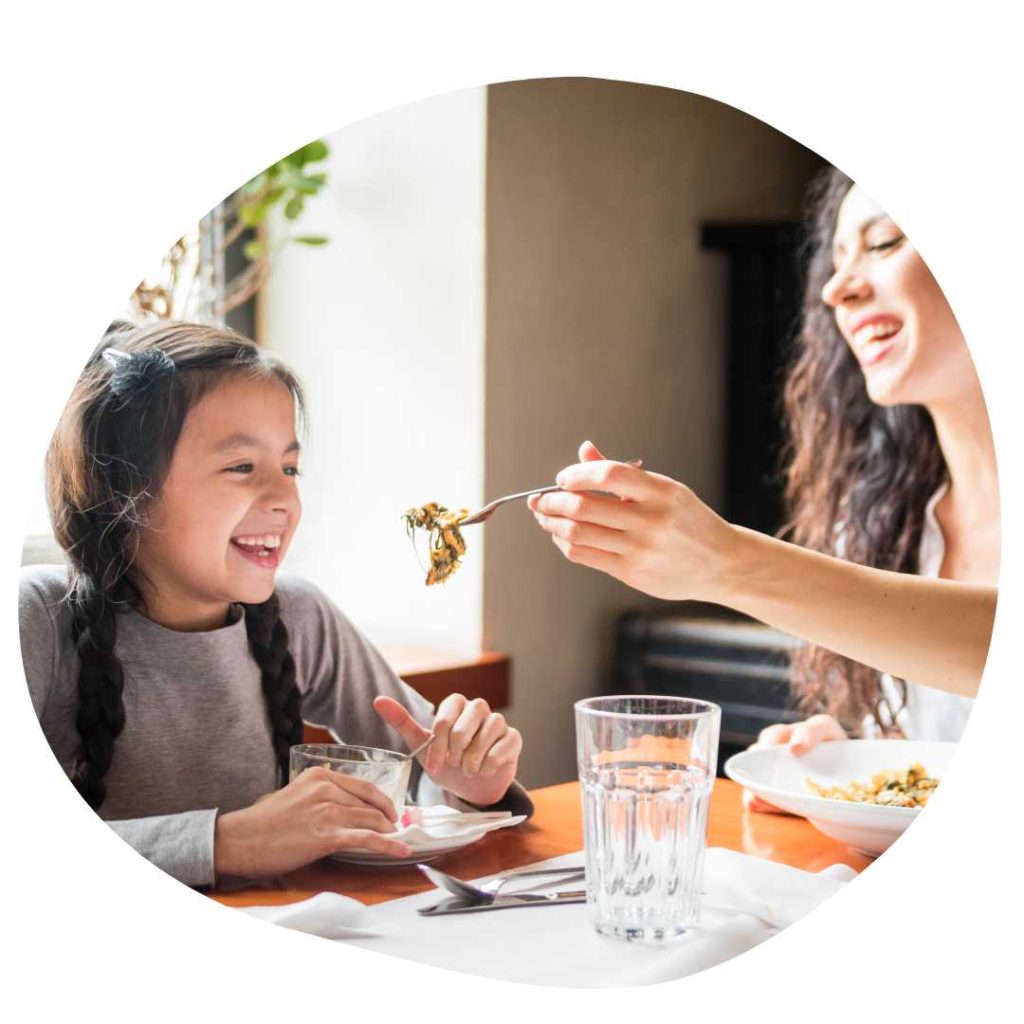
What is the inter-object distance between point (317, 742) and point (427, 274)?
0.28m

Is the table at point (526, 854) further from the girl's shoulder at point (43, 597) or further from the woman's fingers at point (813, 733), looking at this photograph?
the girl's shoulder at point (43, 597)

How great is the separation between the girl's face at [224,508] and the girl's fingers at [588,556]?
0.15 meters

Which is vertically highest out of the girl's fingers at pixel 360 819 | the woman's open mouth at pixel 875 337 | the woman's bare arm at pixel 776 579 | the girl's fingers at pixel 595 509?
the woman's open mouth at pixel 875 337

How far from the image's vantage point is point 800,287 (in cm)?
79

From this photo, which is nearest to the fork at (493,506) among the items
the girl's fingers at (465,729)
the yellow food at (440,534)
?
the yellow food at (440,534)

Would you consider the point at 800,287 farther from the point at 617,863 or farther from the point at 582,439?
the point at 617,863

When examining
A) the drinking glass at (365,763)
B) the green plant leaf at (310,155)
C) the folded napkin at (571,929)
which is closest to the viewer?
the folded napkin at (571,929)

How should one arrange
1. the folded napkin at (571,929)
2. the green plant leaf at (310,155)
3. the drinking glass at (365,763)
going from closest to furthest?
the folded napkin at (571,929) → the drinking glass at (365,763) → the green plant leaf at (310,155)

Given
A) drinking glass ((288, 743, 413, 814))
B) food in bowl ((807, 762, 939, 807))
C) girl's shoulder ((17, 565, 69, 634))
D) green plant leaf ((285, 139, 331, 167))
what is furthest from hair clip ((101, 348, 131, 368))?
food in bowl ((807, 762, 939, 807))

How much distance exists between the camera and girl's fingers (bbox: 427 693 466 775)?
75 cm

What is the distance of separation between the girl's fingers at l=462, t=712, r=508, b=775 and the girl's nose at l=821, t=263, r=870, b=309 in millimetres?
292

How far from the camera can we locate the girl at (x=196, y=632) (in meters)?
0.75

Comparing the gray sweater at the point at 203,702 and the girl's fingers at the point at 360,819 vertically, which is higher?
the gray sweater at the point at 203,702

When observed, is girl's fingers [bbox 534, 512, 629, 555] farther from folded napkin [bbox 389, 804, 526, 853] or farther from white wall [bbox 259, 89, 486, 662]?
folded napkin [bbox 389, 804, 526, 853]
